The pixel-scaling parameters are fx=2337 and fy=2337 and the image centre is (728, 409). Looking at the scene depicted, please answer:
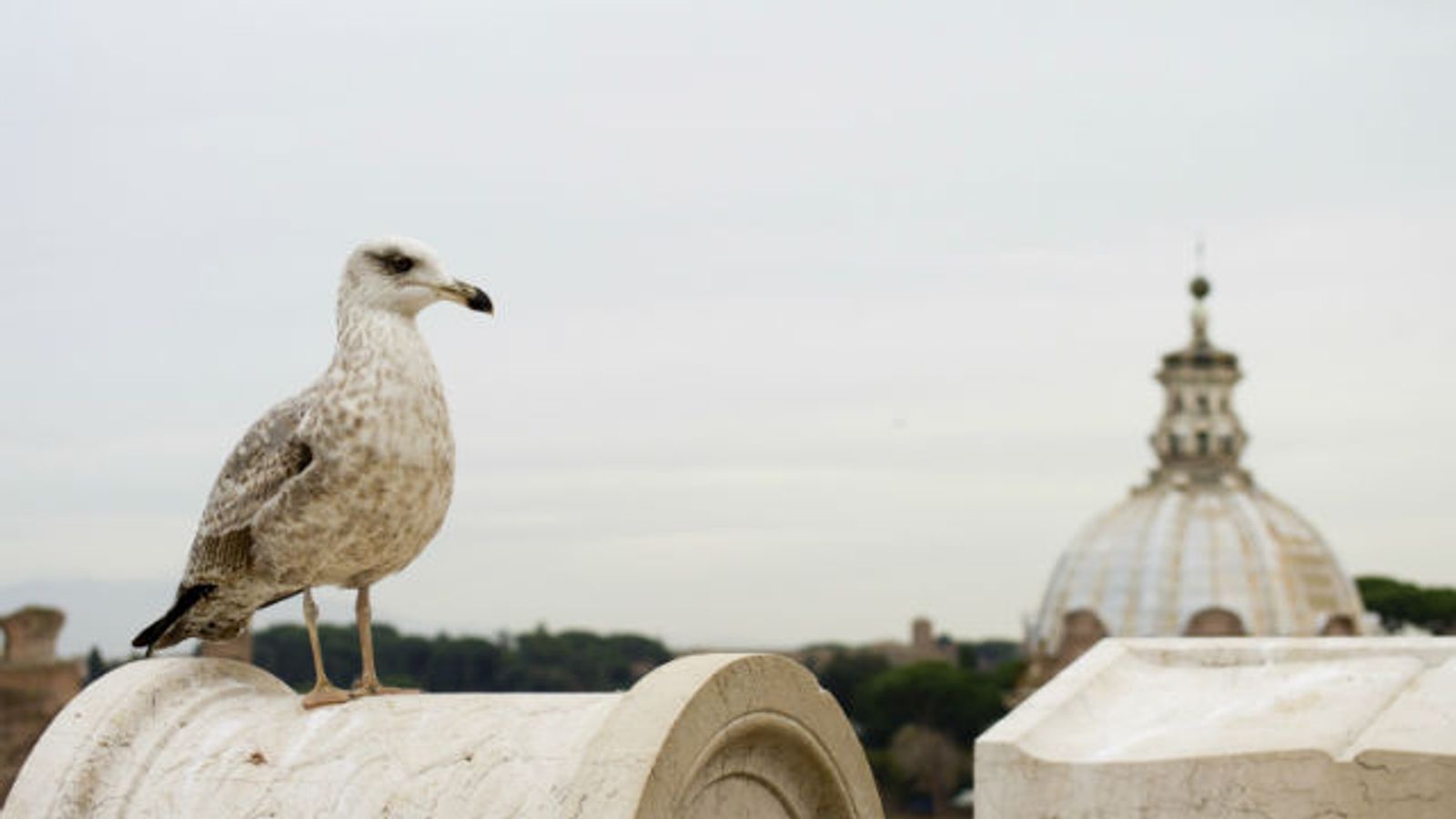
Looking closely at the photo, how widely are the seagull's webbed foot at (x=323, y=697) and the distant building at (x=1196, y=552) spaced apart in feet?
164

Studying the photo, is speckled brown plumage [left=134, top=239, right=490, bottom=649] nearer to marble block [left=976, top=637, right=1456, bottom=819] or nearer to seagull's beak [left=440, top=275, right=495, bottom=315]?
seagull's beak [left=440, top=275, right=495, bottom=315]

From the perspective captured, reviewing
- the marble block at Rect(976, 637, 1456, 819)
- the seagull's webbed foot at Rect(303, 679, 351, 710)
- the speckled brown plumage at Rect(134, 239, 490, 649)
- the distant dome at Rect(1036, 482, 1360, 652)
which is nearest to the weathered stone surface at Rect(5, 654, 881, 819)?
the seagull's webbed foot at Rect(303, 679, 351, 710)

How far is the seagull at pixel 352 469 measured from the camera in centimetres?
674

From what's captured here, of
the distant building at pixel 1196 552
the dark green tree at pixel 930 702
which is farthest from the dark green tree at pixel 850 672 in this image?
the distant building at pixel 1196 552

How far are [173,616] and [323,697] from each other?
2.30ft

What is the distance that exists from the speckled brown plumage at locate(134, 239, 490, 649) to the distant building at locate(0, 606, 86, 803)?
847 inches

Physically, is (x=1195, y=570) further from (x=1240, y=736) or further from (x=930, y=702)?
(x=1240, y=736)

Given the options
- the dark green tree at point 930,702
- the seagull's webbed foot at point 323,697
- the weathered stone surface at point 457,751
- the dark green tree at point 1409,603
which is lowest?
the weathered stone surface at point 457,751

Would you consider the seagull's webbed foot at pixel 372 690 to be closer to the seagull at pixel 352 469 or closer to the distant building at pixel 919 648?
the seagull at pixel 352 469

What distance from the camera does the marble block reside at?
24.5 ft

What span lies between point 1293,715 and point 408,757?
3.20m

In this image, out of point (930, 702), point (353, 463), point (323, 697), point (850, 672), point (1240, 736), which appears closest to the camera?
point (353, 463)

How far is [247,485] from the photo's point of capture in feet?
22.9

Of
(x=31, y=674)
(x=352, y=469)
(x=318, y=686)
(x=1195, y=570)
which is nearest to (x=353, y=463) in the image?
(x=352, y=469)
